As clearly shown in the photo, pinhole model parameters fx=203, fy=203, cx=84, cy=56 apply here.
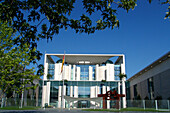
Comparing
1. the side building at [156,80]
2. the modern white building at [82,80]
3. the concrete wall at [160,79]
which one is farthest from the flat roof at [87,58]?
the concrete wall at [160,79]

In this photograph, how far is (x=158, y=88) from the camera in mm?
53156

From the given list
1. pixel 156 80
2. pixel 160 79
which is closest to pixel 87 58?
pixel 156 80

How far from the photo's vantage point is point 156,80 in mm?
54625

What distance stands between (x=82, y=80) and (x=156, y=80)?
23.1 metres

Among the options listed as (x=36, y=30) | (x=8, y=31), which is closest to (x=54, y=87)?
(x=8, y=31)

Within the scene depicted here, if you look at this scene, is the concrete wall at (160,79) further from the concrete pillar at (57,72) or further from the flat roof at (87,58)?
the concrete pillar at (57,72)

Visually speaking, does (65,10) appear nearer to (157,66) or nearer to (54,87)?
(157,66)

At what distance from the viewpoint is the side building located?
47.8 meters

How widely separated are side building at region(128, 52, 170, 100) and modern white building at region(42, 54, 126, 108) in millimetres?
6961

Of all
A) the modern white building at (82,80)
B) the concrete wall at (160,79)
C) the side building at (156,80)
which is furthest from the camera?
the modern white building at (82,80)

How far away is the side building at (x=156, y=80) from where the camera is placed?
47.8 metres

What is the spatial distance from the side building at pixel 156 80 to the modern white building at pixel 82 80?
6961 millimetres

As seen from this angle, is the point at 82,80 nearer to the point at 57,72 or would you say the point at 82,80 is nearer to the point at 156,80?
the point at 57,72

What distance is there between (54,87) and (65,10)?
198ft
